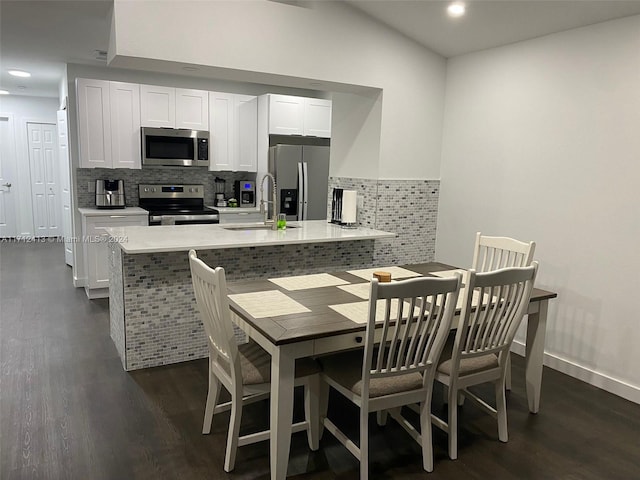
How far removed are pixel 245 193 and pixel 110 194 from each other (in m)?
1.58

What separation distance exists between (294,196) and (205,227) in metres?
1.80

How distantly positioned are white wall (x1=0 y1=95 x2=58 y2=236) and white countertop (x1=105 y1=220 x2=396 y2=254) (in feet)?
18.9

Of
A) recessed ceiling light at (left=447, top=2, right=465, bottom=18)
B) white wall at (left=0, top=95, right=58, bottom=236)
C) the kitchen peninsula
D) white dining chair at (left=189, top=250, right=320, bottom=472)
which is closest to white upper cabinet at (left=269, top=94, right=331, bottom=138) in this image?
the kitchen peninsula

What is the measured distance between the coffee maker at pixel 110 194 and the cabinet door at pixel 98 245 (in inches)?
10.7

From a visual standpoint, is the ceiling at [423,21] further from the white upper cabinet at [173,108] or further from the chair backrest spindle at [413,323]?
the chair backrest spindle at [413,323]

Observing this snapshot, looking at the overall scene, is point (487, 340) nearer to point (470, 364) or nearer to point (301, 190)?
point (470, 364)

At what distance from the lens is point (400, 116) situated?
404 centimetres

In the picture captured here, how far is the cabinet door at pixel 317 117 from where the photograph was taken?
5.78 m

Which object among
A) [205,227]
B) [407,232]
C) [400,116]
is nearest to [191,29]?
[205,227]

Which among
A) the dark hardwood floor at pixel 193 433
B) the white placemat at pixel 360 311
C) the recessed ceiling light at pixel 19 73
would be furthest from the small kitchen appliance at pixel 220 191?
the white placemat at pixel 360 311

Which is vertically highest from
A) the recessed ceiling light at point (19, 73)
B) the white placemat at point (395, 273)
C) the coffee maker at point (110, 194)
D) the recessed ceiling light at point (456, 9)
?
the recessed ceiling light at point (456, 9)

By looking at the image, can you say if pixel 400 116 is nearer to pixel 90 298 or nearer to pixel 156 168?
pixel 156 168

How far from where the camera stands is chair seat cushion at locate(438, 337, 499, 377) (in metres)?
2.34

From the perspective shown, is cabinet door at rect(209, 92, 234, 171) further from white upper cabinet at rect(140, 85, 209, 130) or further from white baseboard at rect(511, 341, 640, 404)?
white baseboard at rect(511, 341, 640, 404)
